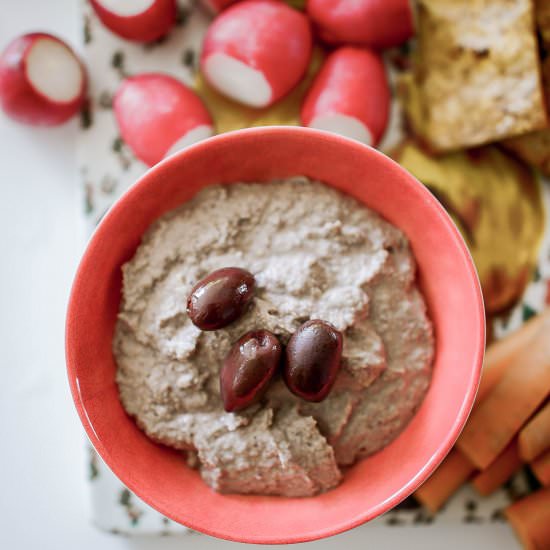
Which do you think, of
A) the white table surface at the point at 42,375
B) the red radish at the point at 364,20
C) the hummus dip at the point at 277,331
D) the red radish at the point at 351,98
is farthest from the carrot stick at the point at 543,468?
the red radish at the point at 364,20

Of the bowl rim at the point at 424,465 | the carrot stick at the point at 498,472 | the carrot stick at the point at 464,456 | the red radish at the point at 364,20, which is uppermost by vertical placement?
the red radish at the point at 364,20

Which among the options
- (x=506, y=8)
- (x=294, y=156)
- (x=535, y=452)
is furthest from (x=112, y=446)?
(x=506, y=8)

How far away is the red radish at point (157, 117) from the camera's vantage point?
1483 millimetres

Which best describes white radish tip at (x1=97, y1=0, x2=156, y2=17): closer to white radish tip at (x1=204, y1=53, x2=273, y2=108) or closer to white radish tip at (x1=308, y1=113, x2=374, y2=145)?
white radish tip at (x1=204, y1=53, x2=273, y2=108)

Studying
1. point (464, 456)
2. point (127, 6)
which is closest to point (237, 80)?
point (127, 6)

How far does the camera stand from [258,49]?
1479mm

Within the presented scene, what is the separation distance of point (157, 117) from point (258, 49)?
10.0 inches

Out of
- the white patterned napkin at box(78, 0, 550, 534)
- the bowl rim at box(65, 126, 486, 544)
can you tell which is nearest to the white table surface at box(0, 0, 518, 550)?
the white patterned napkin at box(78, 0, 550, 534)

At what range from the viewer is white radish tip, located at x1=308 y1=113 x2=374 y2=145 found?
1507 mm

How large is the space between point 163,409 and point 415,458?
0.45 meters

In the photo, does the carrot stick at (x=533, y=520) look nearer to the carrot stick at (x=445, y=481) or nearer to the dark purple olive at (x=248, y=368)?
the carrot stick at (x=445, y=481)

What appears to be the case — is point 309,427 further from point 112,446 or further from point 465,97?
point 465,97

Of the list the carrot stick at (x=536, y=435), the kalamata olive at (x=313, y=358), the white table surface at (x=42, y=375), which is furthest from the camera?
the white table surface at (x=42, y=375)

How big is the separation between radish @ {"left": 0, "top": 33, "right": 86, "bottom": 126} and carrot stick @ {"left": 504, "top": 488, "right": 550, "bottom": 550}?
1.31 m
